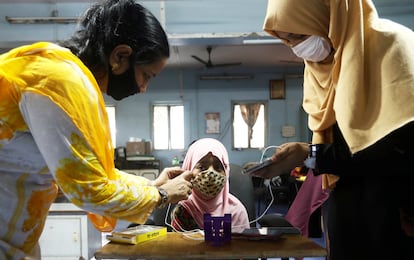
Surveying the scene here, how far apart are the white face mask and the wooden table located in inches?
27.1

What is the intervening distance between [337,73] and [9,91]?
33.1 inches

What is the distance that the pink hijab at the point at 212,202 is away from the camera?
2.16 metres

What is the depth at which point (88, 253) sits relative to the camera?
8.71 ft

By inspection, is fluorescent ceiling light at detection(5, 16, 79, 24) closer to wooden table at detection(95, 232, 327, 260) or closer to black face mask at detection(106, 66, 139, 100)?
wooden table at detection(95, 232, 327, 260)

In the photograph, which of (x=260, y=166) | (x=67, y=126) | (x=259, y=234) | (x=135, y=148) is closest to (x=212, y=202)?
(x=259, y=234)

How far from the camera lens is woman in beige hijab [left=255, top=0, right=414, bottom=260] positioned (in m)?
0.92

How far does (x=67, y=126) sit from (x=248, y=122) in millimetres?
7017

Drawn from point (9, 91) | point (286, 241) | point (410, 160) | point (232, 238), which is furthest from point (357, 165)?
point (9, 91)

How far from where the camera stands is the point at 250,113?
25.2ft

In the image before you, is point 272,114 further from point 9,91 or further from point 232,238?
point 9,91

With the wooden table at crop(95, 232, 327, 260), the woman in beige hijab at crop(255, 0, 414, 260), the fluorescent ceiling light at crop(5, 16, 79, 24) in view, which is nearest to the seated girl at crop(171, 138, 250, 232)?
the wooden table at crop(95, 232, 327, 260)

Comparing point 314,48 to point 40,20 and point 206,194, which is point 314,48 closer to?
point 206,194

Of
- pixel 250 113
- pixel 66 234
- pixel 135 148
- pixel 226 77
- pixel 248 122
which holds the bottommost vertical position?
pixel 66 234

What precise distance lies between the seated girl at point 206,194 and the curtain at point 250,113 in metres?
5.44
